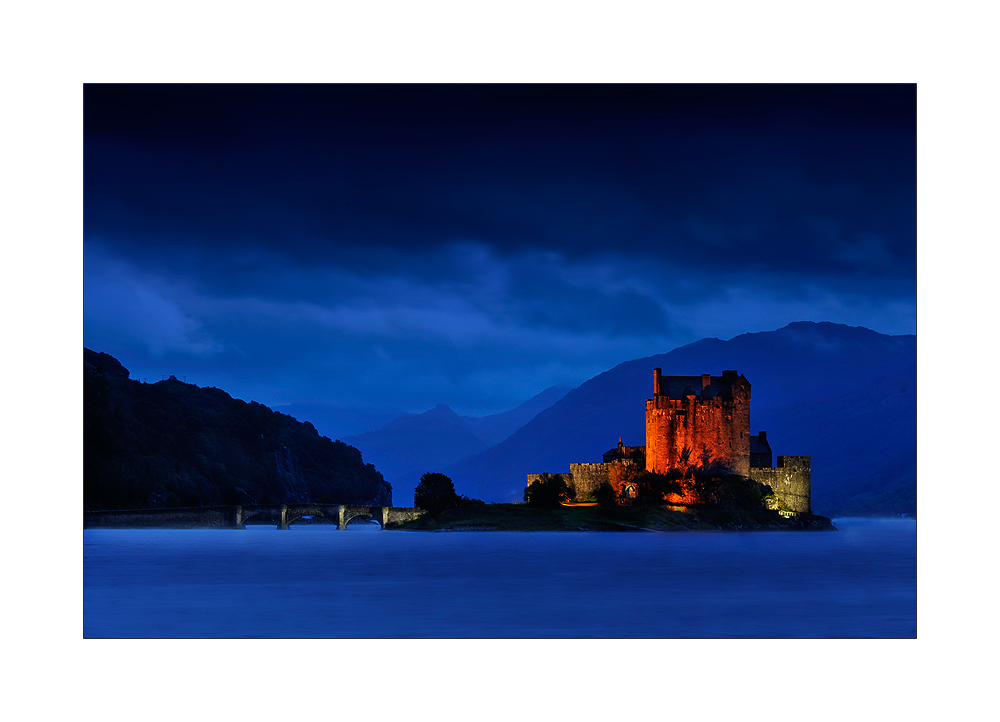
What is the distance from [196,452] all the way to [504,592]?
97341 millimetres

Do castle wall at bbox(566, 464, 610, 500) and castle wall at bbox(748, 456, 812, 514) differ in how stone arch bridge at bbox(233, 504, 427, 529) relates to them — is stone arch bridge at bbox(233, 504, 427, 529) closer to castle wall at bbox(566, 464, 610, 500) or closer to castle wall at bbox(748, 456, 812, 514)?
castle wall at bbox(566, 464, 610, 500)

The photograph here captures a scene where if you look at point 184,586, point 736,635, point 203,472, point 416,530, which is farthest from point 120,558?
point 203,472

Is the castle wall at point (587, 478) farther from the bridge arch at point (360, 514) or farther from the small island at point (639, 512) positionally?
the bridge arch at point (360, 514)

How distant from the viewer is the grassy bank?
6956 centimetres

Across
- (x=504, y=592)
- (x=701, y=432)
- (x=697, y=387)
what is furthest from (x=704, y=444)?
(x=504, y=592)

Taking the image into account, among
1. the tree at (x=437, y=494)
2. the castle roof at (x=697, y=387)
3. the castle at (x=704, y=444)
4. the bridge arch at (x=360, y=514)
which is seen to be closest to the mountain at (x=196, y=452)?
the bridge arch at (x=360, y=514)

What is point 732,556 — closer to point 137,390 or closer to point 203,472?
point 203,472

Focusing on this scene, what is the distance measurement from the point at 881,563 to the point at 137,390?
99.6 m

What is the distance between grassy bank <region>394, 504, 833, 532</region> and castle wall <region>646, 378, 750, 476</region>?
3.95 m

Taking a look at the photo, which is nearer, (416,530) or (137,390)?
(416,530)

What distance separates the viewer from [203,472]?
11006 centimetres

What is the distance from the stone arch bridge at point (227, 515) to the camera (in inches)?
3014

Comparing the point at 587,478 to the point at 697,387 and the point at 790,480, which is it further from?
the point at 790,480
